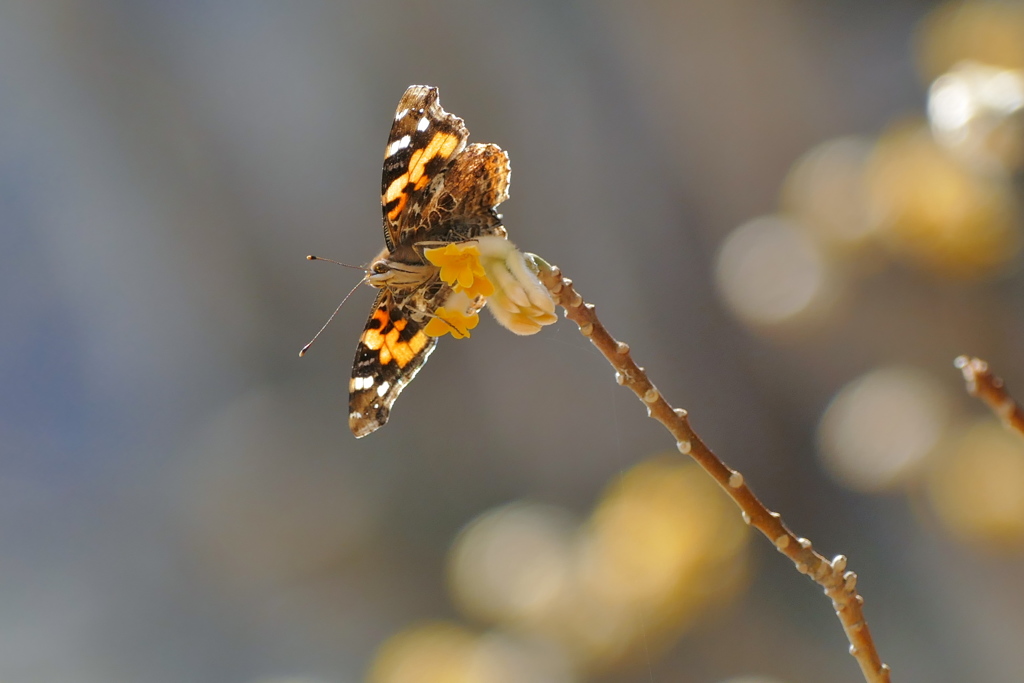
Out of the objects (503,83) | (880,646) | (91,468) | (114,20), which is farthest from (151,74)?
(880,646)

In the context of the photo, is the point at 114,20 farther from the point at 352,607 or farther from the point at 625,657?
the point at 625,657

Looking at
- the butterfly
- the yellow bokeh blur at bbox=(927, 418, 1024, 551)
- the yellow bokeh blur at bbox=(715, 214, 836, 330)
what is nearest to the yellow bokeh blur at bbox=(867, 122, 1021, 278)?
the yellow bokeh blur at bbox=(715, 214, 836, 330)

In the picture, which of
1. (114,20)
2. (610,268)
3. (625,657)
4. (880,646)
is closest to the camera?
(880,646)

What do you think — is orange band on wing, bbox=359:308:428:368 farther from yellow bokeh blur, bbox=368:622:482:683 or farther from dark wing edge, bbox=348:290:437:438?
yellow bokeh blur, bbox=368:622:482:683

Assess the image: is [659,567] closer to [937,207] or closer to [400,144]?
[937,207]

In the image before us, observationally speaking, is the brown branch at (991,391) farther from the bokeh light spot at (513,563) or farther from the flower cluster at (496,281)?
the bokeh light spot at (513,563)

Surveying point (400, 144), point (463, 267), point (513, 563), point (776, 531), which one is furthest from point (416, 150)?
point (513, 563)
